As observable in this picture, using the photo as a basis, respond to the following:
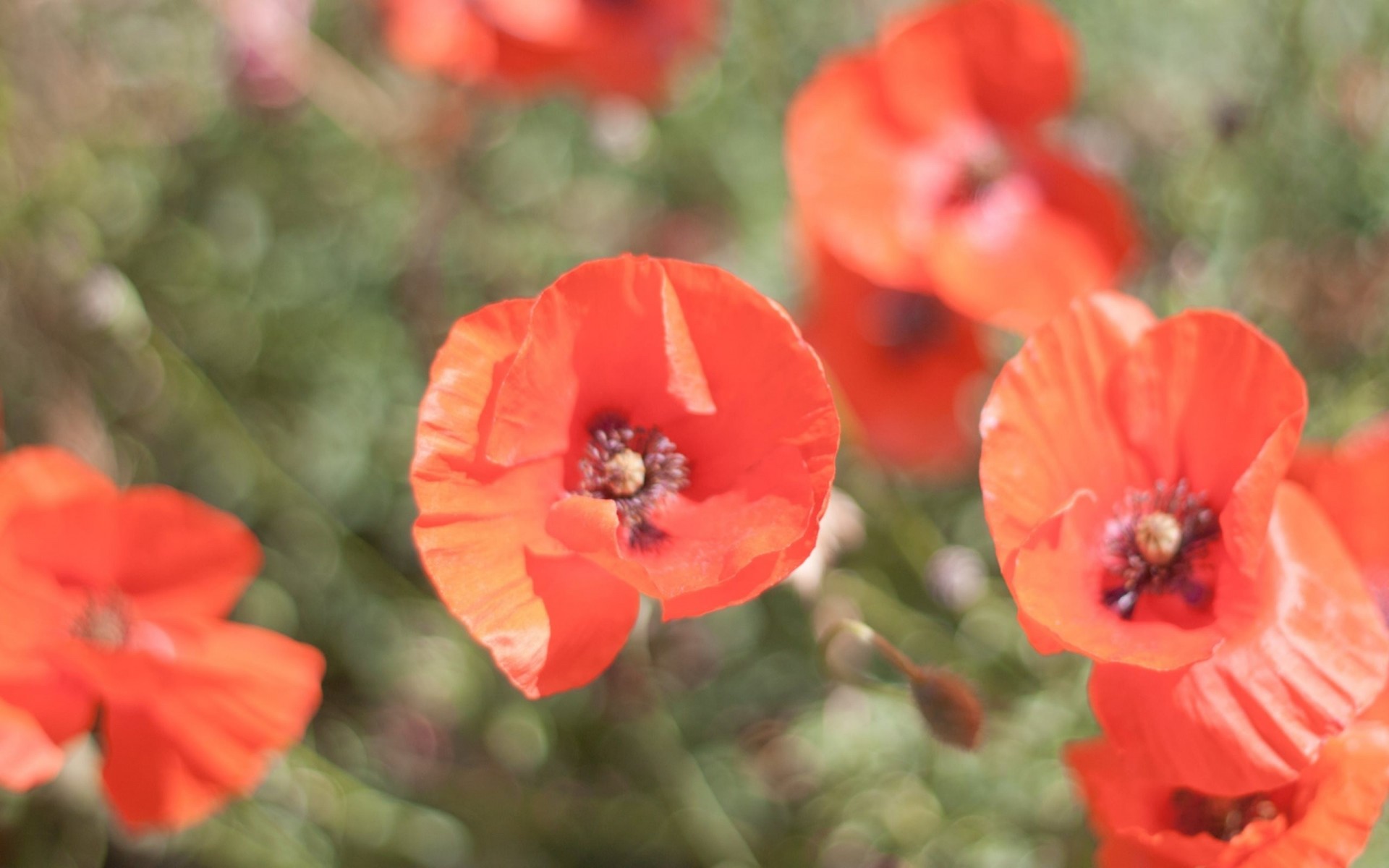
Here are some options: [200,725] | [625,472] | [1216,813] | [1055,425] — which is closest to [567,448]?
[625,472]

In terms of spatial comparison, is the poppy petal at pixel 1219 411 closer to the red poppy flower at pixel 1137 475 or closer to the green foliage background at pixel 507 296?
the red poppy flower at pixel 1137 475

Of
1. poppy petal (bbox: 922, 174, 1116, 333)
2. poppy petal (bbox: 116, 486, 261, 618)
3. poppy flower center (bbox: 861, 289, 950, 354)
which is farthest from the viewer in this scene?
poppy flower center (bbox: 861, 289, 950, 354)

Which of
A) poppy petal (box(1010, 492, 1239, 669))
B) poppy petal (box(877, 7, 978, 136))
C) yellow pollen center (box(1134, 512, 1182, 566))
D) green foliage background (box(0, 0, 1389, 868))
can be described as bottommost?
green foliage background (box(0, 0, 1389, 868))

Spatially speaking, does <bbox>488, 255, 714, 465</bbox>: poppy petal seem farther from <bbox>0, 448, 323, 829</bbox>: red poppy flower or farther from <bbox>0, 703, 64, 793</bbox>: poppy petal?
<bbox>0, 703, 64, 793</bbox>: poppy petal

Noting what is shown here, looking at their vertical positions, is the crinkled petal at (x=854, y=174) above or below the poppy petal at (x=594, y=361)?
below

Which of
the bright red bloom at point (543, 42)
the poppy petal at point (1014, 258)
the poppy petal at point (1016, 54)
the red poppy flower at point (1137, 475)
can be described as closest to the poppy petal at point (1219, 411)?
the red poppy flower at point (1137, 475)

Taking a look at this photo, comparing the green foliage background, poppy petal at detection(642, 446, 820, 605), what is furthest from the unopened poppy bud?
the green foliage background
